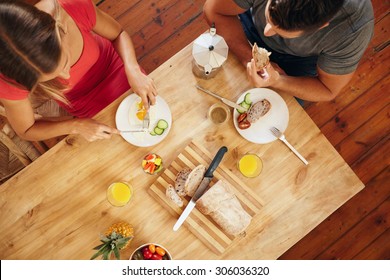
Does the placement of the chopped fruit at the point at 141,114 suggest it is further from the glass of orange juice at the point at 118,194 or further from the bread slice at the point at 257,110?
the bread slice at the point at 257,110

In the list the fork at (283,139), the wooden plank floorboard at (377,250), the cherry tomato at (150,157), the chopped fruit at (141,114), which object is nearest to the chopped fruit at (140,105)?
the chopped fruit at (141,114)

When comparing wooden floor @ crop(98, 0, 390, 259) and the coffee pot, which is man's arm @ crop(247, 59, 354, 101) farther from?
wooden floor @ crop(98, 0, 390, 259)

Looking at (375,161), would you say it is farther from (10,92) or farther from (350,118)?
(10,92)

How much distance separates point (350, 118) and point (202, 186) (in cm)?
167

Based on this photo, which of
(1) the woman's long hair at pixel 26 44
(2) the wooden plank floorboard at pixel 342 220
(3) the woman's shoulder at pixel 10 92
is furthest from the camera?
(2) the wooden plank floorboard at pixel 342 220

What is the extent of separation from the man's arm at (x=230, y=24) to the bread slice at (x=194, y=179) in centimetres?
52

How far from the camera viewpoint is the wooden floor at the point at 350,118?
275 cm

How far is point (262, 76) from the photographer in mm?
1628

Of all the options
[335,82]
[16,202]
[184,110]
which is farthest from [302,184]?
[16,202]

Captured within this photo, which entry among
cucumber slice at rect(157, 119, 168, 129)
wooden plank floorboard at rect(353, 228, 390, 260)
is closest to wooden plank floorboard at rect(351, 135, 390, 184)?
wooden plank floorboard at rect(353, 228, 390, 260)

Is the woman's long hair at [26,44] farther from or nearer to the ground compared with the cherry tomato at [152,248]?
farther from the ground

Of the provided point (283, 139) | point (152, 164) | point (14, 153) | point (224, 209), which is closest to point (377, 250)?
point (283, 139)

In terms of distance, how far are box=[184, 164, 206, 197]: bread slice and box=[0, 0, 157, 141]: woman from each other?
1.21ft

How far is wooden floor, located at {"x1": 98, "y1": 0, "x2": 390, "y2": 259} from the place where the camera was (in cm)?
275
